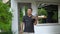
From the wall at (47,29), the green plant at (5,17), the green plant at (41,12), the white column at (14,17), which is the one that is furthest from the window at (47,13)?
the green plant at (5,17)

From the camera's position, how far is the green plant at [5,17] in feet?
38.1

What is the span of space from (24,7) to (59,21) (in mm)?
2339

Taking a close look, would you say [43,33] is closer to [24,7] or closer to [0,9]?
[24,7]

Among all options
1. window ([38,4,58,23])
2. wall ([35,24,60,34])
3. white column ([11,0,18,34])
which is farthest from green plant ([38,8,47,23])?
white column ([11,0,18,34])

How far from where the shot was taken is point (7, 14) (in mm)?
11711

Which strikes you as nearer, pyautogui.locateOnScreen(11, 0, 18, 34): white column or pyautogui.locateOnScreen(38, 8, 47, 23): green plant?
pyautogui.locateOnScreen(11, 0, 18, 34): white column

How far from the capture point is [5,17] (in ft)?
38.4

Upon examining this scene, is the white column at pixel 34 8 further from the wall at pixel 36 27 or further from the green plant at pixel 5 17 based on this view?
the green plant at pixel 5 17

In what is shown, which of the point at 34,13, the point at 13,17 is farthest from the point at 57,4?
the point at 13,17

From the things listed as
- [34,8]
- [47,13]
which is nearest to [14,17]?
[34,8]

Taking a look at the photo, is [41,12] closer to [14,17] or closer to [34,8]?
[34,8]

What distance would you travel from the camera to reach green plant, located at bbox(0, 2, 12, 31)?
11617 mm

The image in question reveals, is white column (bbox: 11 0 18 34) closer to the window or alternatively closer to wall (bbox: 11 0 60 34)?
wall (bbox: 11 0 60 34)

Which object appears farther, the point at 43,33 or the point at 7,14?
the point at 43,33
